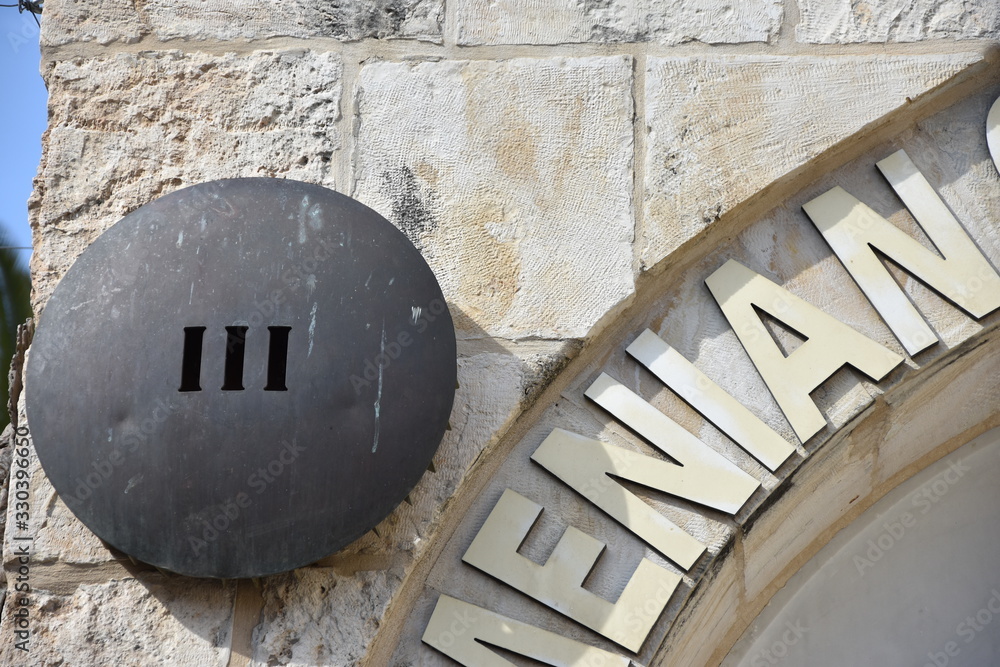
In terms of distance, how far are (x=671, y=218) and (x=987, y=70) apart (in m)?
0.65

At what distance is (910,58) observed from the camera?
159 cm

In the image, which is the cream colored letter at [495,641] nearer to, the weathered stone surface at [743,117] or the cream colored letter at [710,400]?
the cream colored letter at [710,400]

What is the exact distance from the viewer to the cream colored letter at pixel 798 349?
151 centimetres

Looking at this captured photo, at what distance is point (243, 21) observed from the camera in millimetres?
1672

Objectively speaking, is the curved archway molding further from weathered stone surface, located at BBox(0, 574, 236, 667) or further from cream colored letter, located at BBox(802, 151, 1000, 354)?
weathered stone surface, located at BBox(0, 574, 236, 667)

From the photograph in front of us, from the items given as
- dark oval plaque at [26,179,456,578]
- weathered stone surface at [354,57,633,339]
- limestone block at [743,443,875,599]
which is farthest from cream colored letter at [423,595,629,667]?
weathered stone surface at [354,57,633,339]

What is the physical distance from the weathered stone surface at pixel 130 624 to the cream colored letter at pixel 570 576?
41 cm

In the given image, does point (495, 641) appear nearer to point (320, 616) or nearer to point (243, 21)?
point (320, 616)

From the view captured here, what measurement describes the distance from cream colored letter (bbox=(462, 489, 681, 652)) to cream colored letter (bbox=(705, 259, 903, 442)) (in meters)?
0.36

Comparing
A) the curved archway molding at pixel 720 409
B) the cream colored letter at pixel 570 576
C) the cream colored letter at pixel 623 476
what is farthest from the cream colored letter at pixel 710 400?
the cream colored letter at pixel 570 576

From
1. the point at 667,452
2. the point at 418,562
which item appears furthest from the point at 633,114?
the point at 418,562

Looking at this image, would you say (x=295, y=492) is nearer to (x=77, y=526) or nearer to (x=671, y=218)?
(x=77, y=526)

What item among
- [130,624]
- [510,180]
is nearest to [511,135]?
[510,180]

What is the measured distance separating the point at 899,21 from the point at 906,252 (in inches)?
16.8
